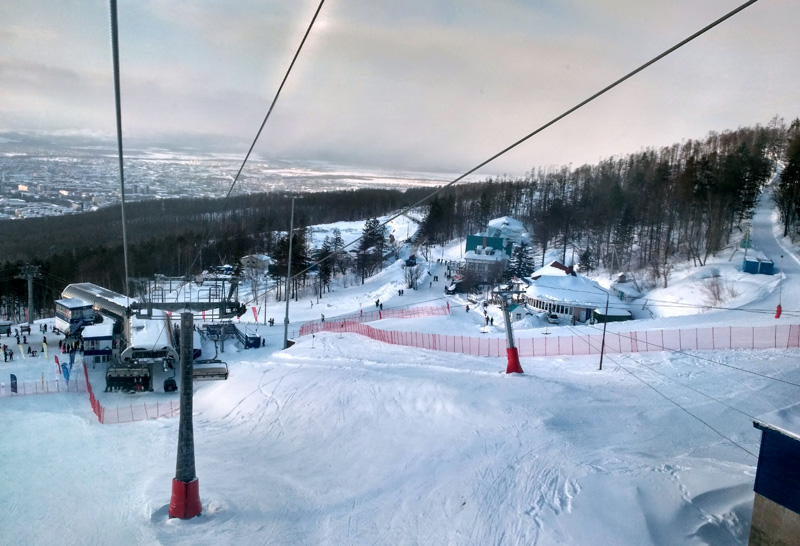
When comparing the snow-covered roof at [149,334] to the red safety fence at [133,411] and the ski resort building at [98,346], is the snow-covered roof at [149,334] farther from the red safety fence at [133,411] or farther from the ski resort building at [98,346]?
the red safety fence at [133,411]

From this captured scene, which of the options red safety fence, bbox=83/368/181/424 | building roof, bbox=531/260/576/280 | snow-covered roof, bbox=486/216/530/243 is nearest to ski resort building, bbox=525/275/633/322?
building roof, bbox=531/260/576/280

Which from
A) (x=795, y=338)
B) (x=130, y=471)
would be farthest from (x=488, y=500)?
(x=795, y=338)

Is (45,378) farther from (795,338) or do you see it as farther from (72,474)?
(795,338)

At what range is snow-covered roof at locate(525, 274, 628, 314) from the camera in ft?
102

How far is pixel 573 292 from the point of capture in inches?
1281

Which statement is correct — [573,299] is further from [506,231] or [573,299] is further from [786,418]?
[506,231]

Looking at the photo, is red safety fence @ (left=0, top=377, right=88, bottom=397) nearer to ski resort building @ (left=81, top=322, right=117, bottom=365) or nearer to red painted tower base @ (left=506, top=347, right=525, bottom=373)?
ski resort building @ (left=81, top=322, right=117, bottom=365)

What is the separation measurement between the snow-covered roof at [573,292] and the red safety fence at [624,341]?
11818 millimetres

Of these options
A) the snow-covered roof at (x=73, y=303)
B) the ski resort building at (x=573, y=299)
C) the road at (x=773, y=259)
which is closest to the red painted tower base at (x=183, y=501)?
the snow-covered roof at (x=73, y=303)

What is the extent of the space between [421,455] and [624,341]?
40.0 ft

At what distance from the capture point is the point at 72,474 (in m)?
8.69

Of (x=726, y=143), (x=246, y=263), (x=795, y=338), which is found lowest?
(x=246, y=263)

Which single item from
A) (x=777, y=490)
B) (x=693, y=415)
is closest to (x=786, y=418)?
(x=693, y=415)

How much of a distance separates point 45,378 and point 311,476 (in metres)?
13.1
